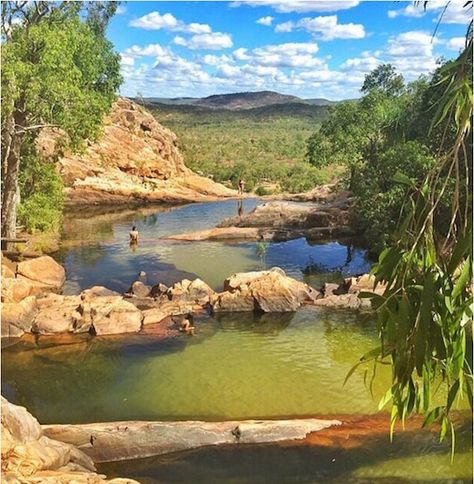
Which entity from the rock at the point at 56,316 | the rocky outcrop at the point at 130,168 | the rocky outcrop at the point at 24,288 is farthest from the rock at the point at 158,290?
the rocky outcrop at the point at 130,168

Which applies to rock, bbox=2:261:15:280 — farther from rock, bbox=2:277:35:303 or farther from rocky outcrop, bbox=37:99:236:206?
rocky outcrop, bbox=37:99:236:206

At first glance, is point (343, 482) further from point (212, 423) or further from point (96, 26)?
point (96, 26)

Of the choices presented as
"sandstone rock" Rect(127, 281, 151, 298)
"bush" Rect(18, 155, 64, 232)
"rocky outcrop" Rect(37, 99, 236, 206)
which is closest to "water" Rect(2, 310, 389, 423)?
"sandstone rock" Rect(127, 281, 151, 298)

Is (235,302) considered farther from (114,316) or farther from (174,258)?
(174,258)

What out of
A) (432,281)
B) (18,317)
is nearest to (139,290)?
(18,317)

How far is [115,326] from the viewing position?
14688 mm

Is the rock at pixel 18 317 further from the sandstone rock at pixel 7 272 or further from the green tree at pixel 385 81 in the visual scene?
the green tree at pixel 385 81

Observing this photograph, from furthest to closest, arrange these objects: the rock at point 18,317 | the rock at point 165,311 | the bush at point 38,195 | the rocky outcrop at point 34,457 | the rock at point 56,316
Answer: the bush at point 38,195, the rock at point 165,311, the rock at point 56,316, the rock at point 18,317, the rocky outcrop at point 34,457

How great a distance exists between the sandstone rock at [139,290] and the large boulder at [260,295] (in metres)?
2.35

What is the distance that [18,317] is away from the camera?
14.4 meters

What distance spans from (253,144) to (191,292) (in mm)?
55197

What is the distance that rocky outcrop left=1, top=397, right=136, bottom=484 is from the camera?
6605mm

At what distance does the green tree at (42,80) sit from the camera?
15578 mm

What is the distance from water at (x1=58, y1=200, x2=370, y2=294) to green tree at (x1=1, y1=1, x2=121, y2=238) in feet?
12.3
